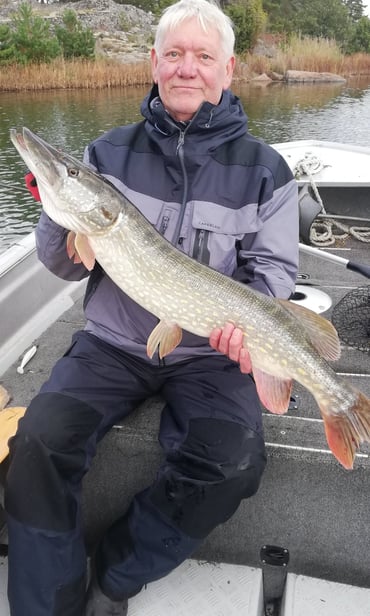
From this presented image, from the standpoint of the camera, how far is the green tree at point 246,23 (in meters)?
33.8

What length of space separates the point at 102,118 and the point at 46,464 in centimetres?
1449

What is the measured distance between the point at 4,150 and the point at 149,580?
11.2m

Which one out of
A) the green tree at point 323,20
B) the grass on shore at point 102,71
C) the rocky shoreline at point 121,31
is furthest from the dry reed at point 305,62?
the green tree at point 323,20

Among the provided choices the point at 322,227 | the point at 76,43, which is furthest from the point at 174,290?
the point at 76,43

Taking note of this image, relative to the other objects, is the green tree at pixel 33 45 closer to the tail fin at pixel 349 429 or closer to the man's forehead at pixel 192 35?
the man's forehead at pixel 192 35

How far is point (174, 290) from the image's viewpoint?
1.77 meters

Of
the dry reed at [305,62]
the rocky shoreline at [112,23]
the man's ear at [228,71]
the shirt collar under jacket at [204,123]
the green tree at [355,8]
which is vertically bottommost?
the shirt collar under jacket at [204,123]

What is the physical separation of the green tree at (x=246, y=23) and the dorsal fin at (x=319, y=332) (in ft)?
117

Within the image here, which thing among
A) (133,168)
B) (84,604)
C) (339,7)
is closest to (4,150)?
(133,168)

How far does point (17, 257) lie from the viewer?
2.89 m

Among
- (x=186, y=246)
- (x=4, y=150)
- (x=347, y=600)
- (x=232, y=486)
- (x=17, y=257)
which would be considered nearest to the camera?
(x=232, y=486)

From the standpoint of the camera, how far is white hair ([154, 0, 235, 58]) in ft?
6.26

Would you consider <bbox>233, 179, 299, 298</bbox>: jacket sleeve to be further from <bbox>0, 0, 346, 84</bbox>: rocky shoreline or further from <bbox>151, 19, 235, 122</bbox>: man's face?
<bbox>0, 0, 346, 84</bbox>: rocky shoreline

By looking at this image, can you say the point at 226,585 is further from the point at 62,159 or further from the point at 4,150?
the point at 4,150
